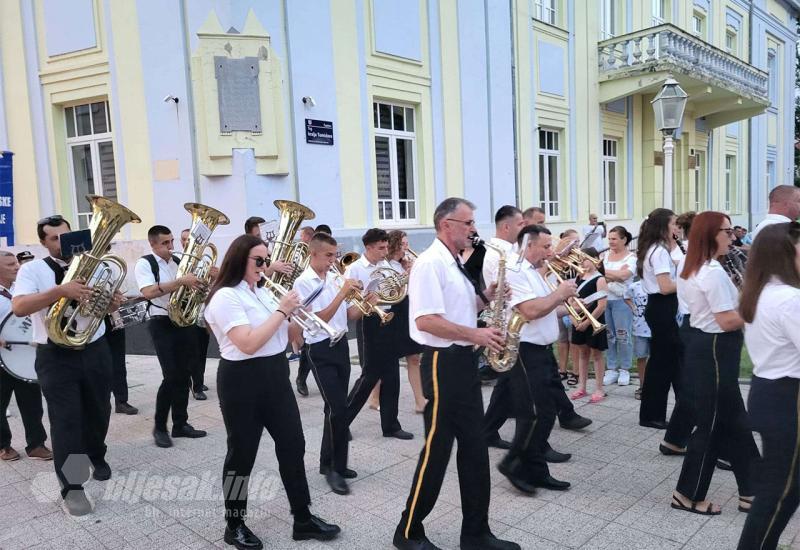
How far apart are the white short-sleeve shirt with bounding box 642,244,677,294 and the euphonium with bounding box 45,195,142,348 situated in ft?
13.5

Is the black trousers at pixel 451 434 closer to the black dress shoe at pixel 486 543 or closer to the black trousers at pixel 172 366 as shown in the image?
the black dress shoe at pixel 486 543

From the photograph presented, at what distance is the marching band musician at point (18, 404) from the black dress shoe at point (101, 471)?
70 centimetres

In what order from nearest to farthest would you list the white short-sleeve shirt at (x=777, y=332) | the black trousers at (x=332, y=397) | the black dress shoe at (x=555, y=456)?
the white short-sleeve shirt at (x=777, y=332) → the black trousers at (x=332, y=397) → the black dress shoe at (x=555, y=456)

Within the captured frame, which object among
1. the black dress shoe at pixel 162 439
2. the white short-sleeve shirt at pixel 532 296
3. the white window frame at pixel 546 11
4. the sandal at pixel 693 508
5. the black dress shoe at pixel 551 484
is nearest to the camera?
the sandal at pixel 693 508

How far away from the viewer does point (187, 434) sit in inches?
209

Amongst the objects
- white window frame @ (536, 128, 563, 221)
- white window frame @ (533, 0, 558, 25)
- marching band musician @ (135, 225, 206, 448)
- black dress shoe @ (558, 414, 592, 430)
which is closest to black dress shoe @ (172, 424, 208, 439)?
marching band musician @ (135, 225, 206, 448)

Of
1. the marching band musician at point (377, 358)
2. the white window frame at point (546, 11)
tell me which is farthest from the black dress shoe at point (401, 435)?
the white window frame at point (546, 11)

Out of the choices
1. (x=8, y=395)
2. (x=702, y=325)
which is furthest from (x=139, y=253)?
(x=702, y=325)

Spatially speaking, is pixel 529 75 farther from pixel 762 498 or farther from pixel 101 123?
pixel 762 498

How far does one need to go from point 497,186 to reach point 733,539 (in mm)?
10560

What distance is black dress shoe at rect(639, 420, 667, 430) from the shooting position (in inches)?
201

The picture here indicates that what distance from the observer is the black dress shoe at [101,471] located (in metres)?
4.41

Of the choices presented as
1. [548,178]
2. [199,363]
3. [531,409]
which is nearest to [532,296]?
[531,409]

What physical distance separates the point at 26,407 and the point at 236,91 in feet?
19.2
